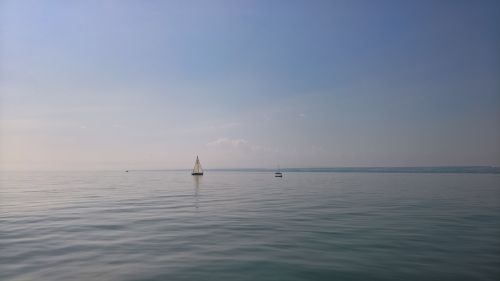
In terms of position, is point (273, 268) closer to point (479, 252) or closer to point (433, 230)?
point (479, 252)

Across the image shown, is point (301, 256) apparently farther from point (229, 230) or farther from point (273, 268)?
point (229, 230)

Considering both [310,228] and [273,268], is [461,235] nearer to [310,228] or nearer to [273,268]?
[310,228]

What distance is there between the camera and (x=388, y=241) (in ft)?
55.3

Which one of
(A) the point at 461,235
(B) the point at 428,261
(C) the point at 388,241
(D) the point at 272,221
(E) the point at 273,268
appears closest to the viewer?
(E) the point at 273,268

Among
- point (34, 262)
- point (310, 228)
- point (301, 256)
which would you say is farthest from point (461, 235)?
point (34, 262)

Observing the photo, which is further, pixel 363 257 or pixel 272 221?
pixel 272 221

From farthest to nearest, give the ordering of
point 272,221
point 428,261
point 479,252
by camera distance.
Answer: point 272,221 → point 479,252 → point 428,261

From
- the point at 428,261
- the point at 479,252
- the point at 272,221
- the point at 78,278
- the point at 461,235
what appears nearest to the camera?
the point at 78,278

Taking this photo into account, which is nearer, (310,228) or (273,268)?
(273,268)

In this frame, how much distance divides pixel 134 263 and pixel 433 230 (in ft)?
56.9

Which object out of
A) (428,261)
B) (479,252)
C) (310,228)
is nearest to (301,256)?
(428,261)

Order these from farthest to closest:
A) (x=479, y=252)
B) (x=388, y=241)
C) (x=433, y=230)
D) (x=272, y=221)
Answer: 1. (x=272, y=221)
2. (x=433, y=230)
3. (x=388, y=241)
4. (x=479, y=252)

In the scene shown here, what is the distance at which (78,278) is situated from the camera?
436 inches

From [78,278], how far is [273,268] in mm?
6757
